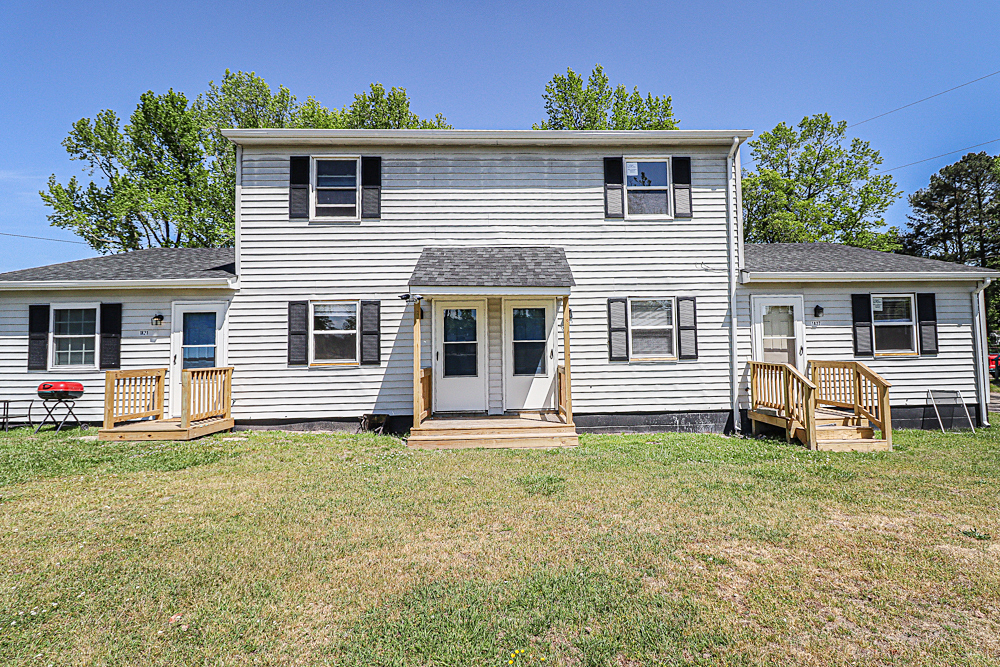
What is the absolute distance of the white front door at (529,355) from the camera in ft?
30.7

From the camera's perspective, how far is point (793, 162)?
23578 mm

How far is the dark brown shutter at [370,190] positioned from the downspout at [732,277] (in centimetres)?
687

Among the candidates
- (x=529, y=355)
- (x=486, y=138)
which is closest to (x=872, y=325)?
(x=529, y=355)

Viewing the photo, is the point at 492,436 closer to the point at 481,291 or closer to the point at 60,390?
the point at 481,291

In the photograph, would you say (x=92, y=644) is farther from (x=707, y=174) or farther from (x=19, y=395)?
(x=707, y=174)

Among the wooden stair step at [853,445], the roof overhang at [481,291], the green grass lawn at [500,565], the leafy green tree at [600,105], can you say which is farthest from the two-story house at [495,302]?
the leafy green tree at [600,105]

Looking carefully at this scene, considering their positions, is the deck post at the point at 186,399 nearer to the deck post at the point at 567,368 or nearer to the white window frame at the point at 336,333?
the white window frame at the point at 336,333

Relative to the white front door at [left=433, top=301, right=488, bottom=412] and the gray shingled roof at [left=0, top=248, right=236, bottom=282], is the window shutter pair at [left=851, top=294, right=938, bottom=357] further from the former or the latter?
the gray shingled roof at [left=0, top=248, right=236, bottom=282]

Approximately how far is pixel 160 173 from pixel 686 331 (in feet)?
71.5

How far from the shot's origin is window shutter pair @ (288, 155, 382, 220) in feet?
30.5

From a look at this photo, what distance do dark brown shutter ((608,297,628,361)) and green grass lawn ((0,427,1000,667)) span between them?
322 centimetres

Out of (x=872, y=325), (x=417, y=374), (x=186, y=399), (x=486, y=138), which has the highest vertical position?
(x=486, y=138)

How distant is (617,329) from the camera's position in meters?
9.36

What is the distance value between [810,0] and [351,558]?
48.0 ft
